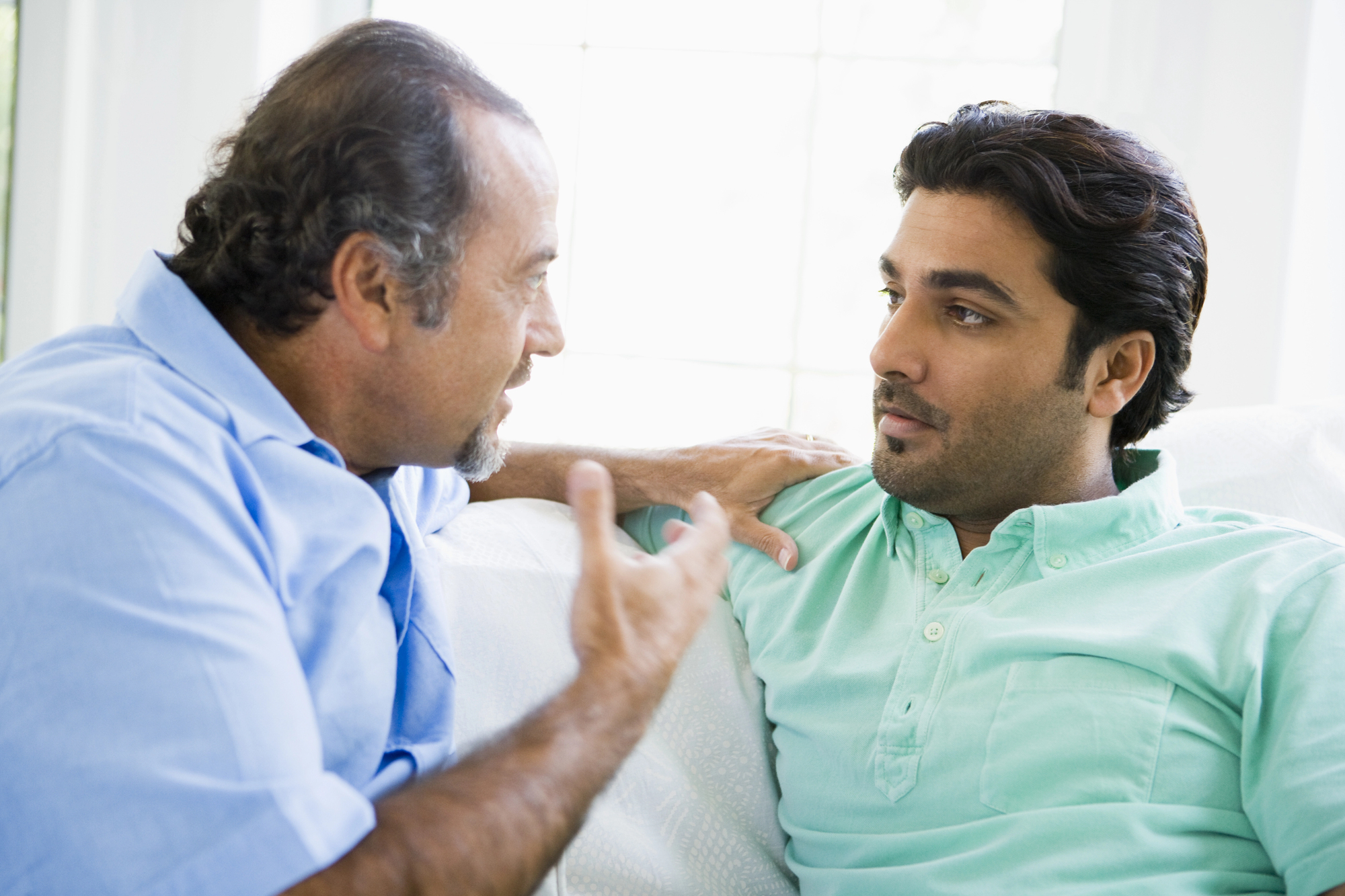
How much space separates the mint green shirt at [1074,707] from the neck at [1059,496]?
50 millimetres

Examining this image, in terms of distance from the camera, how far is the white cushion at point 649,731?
3.90 feet

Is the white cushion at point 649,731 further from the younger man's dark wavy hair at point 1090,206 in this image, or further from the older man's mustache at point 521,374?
the younger man's dark wavy hair at point 1090,206

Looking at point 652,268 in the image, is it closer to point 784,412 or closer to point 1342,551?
point 784,412

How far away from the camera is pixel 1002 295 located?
1.27m

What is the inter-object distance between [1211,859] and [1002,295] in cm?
66

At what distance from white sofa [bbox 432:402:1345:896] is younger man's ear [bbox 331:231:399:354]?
1.39ft

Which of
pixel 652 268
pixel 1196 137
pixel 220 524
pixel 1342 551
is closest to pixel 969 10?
pixel 1196 137

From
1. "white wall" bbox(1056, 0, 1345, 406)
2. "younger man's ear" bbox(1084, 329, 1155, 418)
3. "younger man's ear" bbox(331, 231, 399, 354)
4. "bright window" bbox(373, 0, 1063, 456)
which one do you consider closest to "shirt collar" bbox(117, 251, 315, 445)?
"younger man's ear" bbox(331, 231, 399, 354)

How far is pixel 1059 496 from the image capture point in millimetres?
1347

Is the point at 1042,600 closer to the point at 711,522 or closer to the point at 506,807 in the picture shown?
the point at 711,522

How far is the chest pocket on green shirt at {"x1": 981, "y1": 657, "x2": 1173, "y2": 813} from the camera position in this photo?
1.05 m

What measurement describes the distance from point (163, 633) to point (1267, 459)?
1.52 meters

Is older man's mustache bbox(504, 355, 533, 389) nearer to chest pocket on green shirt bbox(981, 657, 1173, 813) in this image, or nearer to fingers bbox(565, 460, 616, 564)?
fingers bbox(565, 460, 616, 564)

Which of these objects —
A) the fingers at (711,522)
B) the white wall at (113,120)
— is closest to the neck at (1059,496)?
the fingers at (711,522)
